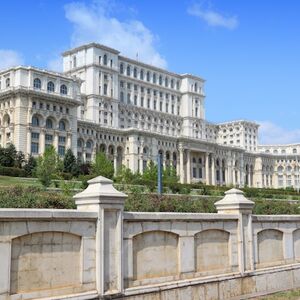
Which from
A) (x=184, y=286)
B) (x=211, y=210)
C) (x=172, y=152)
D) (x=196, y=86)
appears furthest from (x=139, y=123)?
(x=184, y=286)

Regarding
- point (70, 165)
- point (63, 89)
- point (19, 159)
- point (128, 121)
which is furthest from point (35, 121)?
point (128, 121)

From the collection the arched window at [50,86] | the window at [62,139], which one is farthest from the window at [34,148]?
the arched window at [50,86]

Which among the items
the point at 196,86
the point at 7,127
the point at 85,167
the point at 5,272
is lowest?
the point at 5,272

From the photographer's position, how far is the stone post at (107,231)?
10.4 metres

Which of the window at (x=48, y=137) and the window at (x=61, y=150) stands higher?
the window at (x=48, y=137)

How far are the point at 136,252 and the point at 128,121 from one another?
97.9 m

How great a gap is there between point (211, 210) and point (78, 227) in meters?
9.85

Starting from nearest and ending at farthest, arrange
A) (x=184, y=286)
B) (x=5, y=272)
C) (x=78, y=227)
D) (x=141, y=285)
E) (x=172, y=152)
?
(x=5, y=272)
(x=78, y=227)
(x=141, y=285)
(x=184, y=286)
(x=172, y=152)

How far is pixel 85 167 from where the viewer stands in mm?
77688

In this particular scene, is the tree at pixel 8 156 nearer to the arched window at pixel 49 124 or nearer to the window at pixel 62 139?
the arched window at pixel 49 124

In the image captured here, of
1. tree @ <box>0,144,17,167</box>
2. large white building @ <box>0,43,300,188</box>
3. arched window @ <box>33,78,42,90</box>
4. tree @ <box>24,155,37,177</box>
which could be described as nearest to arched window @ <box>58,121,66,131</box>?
large white building @ <box>0,43,300,188</box>

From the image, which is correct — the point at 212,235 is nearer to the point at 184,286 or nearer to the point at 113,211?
the point at 184,286

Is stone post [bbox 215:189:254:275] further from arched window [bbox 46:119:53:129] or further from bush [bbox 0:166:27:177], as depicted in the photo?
arched window [bbox 46:119:53:129]

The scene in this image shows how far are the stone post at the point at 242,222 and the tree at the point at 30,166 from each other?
50304 millimetres
